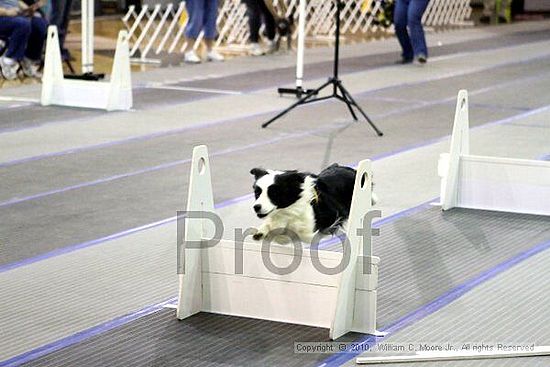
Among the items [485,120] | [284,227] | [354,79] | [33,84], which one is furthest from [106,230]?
[354,79]

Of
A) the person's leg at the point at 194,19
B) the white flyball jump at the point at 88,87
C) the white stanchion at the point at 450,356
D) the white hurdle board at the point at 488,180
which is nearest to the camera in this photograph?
the white stanchion at the point at 450,356

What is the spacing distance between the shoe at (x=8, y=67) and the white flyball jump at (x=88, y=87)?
133 centimetres

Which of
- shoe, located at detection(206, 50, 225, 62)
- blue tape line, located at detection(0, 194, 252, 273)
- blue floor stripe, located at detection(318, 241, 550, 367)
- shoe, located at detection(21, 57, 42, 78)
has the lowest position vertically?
shoe, located at detection(206, 50, 225, 62)

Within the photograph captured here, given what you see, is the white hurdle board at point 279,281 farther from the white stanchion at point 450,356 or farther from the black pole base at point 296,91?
the black pole base at point 296,91

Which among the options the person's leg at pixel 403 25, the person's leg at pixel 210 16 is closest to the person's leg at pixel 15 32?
the person's leg at pixel 210 16

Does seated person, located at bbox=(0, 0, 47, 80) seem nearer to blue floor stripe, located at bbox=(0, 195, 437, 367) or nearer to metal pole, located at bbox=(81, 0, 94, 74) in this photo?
metal pole, located at bbox=(81, 0, 94, 74)

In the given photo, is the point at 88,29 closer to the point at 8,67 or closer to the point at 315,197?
the point at 8,67

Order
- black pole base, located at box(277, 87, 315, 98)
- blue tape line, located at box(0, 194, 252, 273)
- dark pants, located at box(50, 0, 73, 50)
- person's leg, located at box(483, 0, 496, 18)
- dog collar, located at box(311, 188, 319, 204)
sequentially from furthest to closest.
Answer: person's leg, located at box(483, 0, 496, 18), dark pants, located at box(50, 0, 73, 50), black pole base, located at box(277, 87, 315, 98), blue tape line, located at box(0, 194, 252, 273), dog collar, located at box(311, 188, 319, 204)

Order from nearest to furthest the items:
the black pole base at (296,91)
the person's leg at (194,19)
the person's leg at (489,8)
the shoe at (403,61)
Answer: the black pole base at (296,91) < the person's leg at (194,19) < the shoe at (403,61) < the person's leg at (489,8)

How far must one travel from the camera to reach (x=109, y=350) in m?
3.35

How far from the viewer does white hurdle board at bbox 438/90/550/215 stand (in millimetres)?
5145

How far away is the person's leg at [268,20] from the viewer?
12.8 m

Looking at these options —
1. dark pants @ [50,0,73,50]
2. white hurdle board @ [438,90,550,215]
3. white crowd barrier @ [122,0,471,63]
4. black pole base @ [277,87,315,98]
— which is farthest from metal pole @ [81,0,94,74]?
white hurdle board @ [438,90,550,215]

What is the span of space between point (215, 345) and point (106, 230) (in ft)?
5.20
